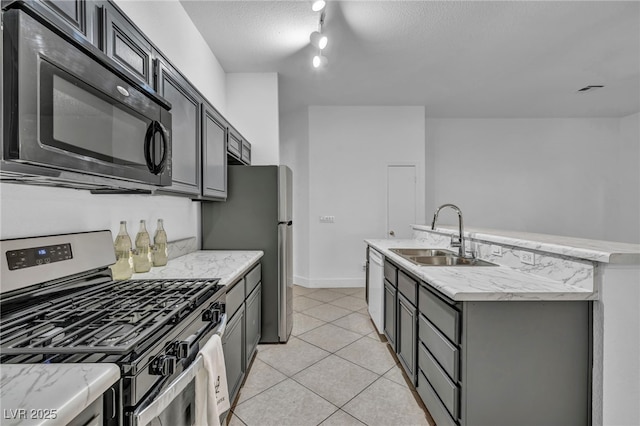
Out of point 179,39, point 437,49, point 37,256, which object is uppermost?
point 437,49

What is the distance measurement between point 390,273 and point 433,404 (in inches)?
40.6

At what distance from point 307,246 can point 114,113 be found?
3.93 meters

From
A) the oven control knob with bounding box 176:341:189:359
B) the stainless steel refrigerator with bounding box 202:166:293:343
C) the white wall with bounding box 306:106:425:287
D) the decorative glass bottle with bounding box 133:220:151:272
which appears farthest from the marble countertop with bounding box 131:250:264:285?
the white wall with bounding box 306:106:425:287

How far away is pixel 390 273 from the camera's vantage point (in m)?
2.52

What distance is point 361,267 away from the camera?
4785mm

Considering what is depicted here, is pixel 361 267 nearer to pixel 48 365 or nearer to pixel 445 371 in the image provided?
pixel 445 371

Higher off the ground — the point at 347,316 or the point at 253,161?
the point at 253,161

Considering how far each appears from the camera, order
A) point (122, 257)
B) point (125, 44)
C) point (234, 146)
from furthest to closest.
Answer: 1. point (234, 146)
2. point (122, 257)
3. point (125, 44)

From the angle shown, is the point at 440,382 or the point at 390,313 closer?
the point at 440,382

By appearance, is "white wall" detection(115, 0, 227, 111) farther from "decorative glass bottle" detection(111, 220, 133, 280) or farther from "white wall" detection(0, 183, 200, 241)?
"decorative glass bottle" detection(111, 220, 133, 280)

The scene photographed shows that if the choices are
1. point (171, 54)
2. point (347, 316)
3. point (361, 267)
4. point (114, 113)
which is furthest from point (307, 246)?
point (114, 113)

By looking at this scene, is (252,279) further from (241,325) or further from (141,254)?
(141,254)

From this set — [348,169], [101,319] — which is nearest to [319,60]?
[348,169]

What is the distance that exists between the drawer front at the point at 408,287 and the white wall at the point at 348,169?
101 inches
